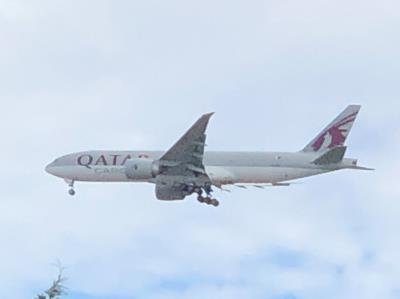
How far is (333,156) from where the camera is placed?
82438mm

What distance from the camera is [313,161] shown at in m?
84.9

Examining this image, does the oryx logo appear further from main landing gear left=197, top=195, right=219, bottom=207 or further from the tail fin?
main landing gear left=197, top=195, right=219, bottom=207

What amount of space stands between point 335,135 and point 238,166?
9.52 meters

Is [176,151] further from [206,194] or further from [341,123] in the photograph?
[341,123]

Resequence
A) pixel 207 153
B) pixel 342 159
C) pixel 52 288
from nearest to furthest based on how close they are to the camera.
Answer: pixel 52 288 → pixel 342 159 → pixel 207 153

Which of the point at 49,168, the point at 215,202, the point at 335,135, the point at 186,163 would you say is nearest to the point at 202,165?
the point at 186,163

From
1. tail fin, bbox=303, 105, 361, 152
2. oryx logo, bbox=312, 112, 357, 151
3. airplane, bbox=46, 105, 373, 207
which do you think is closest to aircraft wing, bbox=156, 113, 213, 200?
airplane, bbox=46, 105, 373, 207

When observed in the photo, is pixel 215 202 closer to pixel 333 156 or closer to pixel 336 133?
pixel 333 156

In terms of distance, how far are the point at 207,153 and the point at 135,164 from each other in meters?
9.20

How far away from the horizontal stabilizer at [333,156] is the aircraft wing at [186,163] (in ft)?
26.8

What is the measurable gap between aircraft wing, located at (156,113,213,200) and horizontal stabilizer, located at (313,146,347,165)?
8.17 meters

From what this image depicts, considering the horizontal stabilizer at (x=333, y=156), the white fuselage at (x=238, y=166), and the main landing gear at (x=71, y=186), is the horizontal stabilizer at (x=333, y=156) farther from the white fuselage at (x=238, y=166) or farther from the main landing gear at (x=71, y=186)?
the main landing gear at (x=71, y=186)

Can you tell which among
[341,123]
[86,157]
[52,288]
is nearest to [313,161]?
[341,123]

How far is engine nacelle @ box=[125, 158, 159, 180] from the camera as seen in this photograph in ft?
263
